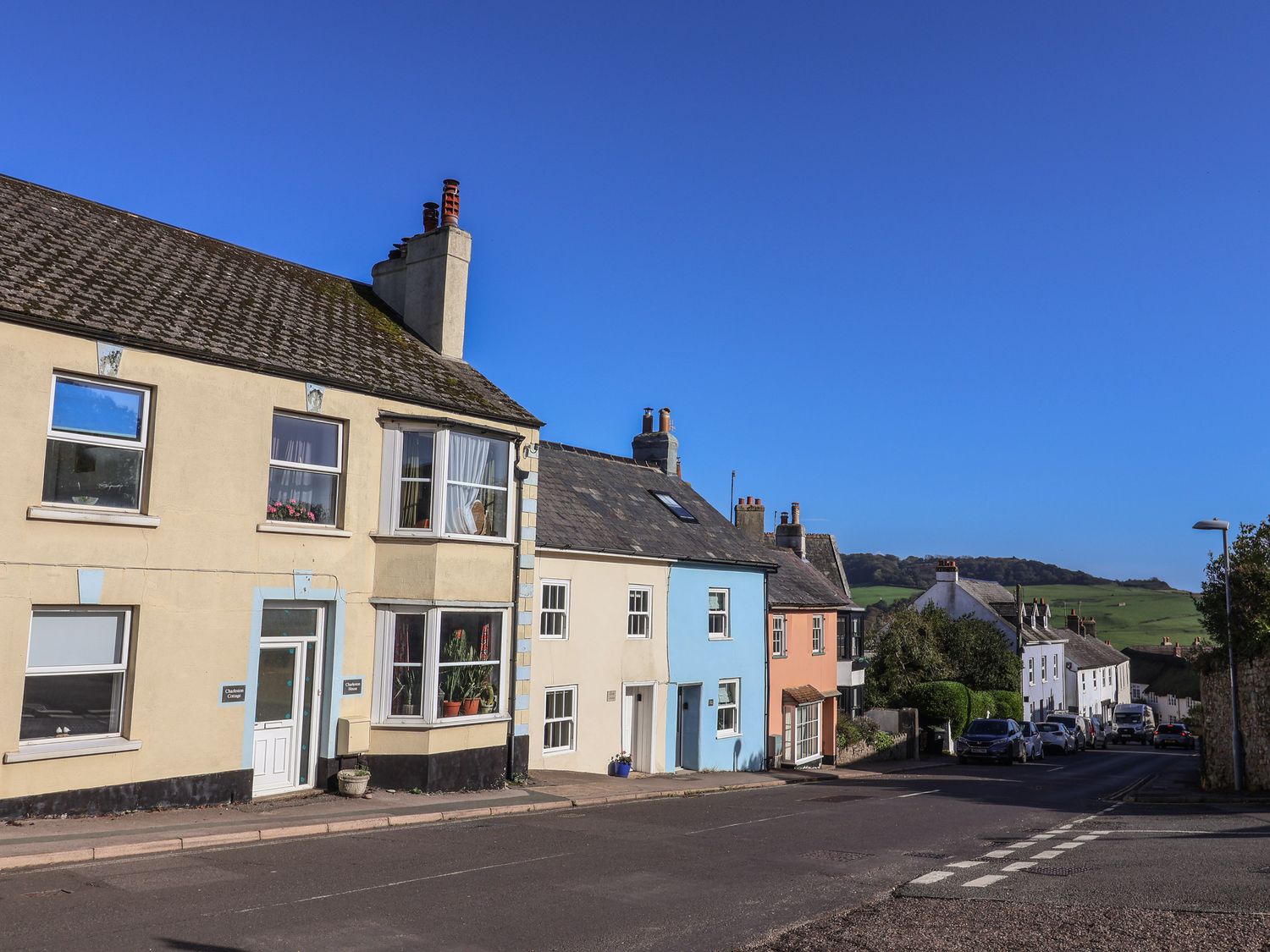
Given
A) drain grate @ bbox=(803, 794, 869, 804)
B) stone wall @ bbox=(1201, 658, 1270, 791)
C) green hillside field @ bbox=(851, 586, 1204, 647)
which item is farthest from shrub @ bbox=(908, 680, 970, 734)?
green hillside field @ bbox=(851, 586, 1204, 647)

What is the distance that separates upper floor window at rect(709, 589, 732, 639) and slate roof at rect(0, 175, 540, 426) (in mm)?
10479

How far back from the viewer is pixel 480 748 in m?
17.0

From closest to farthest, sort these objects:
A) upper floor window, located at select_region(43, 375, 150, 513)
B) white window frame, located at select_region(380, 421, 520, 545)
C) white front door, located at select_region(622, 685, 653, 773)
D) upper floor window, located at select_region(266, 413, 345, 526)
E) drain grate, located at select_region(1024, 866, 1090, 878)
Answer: drain grate, located at select_region(1024, 866, 1090, 878)
upper floor window, located at select_region(43, 375, 150, 513)
upper floor window, located at select_region(266, 413, 345, 526)
white window frame, located at select_region(380, 421, 520, 545)
white front door, located at select_region(622, 685, 653, 773)

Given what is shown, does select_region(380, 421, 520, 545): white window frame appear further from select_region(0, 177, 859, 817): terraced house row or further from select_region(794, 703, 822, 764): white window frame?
select_region(794, 703, 822, 764): white window frame

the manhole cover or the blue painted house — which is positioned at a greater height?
the blue painted house

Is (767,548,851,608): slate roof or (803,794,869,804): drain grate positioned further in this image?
(767,548,851,608): slate roof

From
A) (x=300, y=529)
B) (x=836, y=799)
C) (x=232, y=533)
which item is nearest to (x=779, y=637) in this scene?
(x=836, y=799)

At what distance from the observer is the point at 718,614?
27562mm

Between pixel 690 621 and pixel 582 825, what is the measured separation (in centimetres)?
1176

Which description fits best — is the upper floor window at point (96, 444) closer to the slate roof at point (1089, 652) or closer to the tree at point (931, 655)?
the tree at point (931, 655)

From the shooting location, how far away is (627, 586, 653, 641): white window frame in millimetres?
23984

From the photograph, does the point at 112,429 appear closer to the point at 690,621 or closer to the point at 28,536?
the point at 28,536

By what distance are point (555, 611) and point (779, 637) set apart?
448 inches

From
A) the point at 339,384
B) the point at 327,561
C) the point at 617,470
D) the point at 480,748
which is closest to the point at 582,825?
the point at 480,748
